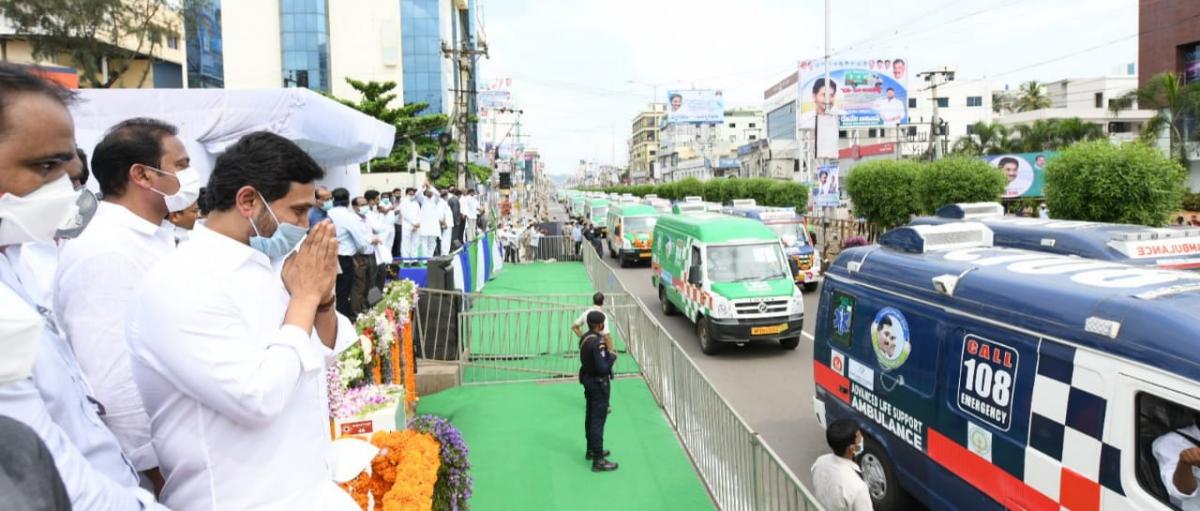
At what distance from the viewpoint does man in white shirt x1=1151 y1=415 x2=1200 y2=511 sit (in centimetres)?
349

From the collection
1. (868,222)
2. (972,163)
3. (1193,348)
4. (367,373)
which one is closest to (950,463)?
(1193,348)

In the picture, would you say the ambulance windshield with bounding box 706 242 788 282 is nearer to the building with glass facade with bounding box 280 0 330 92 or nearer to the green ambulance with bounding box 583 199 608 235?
the green ambulance with bounding box 583 199 608 235

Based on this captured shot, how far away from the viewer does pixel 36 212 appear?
1.86m

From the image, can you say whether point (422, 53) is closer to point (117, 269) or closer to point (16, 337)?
point (117, 269)

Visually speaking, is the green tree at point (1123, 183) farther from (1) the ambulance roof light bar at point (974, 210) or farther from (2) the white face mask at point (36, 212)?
(2) the white face mask at point (36, 212)

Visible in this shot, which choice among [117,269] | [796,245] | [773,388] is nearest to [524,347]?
[773,388]

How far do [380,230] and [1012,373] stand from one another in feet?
34.6

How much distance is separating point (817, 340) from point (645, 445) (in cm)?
202

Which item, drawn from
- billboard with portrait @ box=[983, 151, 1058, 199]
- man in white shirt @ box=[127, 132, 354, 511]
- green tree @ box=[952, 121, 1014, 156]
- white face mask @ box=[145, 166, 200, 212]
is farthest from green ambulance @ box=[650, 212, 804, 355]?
green tree @ box=[952, 121, 1014, 156]

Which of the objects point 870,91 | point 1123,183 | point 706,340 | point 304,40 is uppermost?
point 304,40

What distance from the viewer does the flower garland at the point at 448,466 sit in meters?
4.14

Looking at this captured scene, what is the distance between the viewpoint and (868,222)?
78.2 ft

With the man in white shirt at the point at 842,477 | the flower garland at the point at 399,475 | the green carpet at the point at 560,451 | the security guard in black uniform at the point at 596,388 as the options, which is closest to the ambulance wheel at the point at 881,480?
the man in white shirt at the point at 842,477

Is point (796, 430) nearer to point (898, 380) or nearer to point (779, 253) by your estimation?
point (898, 380)
